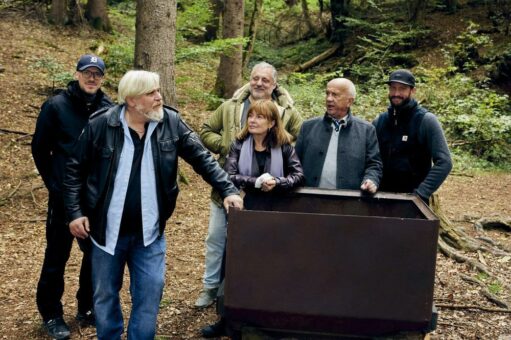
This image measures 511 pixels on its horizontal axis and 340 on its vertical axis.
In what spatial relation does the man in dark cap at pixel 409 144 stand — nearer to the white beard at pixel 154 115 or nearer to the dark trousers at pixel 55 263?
the white beard at pixel 154 115

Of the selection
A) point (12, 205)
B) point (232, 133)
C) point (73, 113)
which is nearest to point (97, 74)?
point (73, 113)

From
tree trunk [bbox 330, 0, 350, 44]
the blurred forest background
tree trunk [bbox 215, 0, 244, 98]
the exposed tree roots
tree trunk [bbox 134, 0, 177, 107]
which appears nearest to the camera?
the exposed tree roots

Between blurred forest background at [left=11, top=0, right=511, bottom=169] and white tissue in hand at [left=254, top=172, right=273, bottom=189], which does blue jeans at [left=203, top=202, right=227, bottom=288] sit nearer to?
white tissue in hand at [left=254, top=172, right=273, bottom=189]

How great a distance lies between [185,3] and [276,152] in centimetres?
1305

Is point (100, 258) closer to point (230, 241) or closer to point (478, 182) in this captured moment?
point (230, 241)

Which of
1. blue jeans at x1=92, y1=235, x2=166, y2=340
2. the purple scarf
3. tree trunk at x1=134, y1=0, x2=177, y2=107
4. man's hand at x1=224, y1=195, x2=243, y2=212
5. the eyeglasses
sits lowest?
blue jeans at x1=92, y1=235, x2=166, y2=340

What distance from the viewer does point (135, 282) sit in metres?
3.69

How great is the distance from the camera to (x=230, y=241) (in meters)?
2.98

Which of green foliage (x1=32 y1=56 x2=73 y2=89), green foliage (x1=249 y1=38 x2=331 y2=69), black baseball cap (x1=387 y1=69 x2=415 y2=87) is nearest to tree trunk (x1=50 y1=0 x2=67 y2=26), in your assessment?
green foliage (x1=32 y1=56 x2=73 y2=89)

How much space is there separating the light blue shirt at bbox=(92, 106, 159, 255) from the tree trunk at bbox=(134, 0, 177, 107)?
13.9ft

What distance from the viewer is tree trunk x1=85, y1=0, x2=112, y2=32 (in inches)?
693

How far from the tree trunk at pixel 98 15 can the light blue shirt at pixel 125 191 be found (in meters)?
15.2

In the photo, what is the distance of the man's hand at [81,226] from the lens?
3.45 metres

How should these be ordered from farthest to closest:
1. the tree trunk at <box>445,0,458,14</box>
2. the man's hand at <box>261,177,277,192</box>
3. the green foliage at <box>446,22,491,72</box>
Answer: the tree trunk at <box>445,0,458,14</box>
the green foliage at <box>446,22,491,72</box>
the man's hand at <box>261,177,277,192</box>
